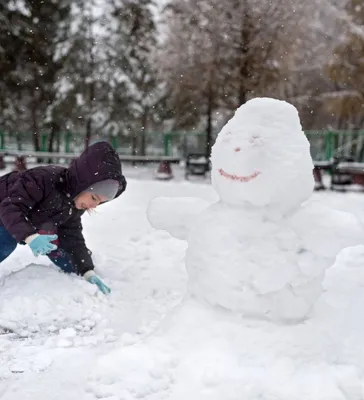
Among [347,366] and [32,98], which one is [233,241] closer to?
[347,366]

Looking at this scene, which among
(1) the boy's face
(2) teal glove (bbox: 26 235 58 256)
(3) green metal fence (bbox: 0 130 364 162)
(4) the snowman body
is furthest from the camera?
(3) green metal fence (bbox: 0 130 364 162)

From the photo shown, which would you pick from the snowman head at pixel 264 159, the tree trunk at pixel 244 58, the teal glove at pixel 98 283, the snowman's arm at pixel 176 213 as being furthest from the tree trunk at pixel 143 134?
the snowman head at pixel 264 159

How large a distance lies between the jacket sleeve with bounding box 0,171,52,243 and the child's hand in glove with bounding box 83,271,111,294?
2.49 ft

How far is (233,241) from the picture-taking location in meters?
3.05

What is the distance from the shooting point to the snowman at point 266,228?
3002 mm

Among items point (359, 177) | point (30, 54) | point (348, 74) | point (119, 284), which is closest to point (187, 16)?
point (348, 74)

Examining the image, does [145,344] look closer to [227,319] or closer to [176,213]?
[227,319]

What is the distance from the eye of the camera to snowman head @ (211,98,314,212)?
9.88 ft

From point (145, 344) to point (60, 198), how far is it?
158 cm

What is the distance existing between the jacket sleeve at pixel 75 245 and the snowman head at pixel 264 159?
5.49 feet

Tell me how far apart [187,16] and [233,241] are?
14.2 meters

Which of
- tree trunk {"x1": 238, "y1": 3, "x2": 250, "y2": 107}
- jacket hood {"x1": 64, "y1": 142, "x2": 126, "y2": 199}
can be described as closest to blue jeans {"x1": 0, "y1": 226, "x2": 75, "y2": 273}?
jacket hood {"x1": 64, "y1": 142, "x2": 126, "y2": 199}

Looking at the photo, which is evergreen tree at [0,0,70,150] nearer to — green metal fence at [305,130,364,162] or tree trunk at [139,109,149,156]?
tree trunk at [139,109,149,156]

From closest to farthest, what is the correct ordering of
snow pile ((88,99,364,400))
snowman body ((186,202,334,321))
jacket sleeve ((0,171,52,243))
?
snow pile ((88,99,364,400)) < snowman body ((186,202,334,321)) < jacket sleeve ((0,171,52,243))
